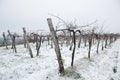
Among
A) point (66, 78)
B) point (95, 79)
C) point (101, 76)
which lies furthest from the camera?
point (101, 76)

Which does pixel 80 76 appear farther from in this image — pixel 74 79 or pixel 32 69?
pixel 32 69

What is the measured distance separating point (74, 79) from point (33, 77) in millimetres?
2635

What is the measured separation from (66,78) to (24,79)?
2.60m

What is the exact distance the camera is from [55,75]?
377 inches

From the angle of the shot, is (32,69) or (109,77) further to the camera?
→ (32,69)

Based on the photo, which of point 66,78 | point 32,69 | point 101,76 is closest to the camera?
point 66,78

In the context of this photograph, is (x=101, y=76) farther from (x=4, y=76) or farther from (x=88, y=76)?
(x=4, y=76)

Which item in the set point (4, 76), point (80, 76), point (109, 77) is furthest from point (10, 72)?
point (109, 77)

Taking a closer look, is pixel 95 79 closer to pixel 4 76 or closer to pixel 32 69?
pixel 32 69

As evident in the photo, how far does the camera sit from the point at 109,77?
10.3 metres

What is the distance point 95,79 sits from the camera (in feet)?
31.9

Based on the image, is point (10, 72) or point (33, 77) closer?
point (33, 77)

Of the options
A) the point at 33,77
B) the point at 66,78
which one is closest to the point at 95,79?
the point at 66,78

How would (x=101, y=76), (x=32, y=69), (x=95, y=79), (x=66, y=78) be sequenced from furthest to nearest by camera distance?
(x=32, y=69)
(x=101, y=76)
(x=95, y=79)
(x=66, y=78)
